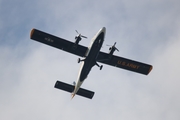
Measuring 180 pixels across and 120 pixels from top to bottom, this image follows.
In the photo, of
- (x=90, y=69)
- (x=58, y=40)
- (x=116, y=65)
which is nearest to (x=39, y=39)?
(x=58, y=40)

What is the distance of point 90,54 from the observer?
40.1m

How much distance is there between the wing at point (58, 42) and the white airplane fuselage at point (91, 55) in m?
1.72

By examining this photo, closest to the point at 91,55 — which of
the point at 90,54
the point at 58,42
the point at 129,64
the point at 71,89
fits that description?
the point at 90,54

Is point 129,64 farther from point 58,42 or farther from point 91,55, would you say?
point 58,42

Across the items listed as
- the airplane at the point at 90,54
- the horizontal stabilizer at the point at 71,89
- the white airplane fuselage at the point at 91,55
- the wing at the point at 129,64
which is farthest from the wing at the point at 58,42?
the horizontal stabilizer at the point at 71,89

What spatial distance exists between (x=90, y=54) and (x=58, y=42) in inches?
219

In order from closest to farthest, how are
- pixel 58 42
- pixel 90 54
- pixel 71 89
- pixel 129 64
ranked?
pixel 90 54 → pixel 58 42 → pixel 129 64 → pixel 71 89

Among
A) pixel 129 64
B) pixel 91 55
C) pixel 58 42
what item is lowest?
pixel 91 55

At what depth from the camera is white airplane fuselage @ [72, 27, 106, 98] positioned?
127 feet

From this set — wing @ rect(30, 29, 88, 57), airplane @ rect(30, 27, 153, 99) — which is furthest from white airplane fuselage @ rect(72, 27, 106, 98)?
wing @ rect(30, 29, 88, 57)

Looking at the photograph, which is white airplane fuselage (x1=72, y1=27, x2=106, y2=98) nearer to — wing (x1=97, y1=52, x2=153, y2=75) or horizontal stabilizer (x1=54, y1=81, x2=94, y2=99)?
wing (x1=97, y1=52, x2=153, y2=75)

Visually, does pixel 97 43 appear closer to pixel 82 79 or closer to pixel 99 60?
pixel 99 60

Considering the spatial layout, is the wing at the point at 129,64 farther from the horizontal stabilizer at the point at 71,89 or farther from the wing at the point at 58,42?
the horizontal stabilizer at the point at 71,89

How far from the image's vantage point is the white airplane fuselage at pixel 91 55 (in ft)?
127
